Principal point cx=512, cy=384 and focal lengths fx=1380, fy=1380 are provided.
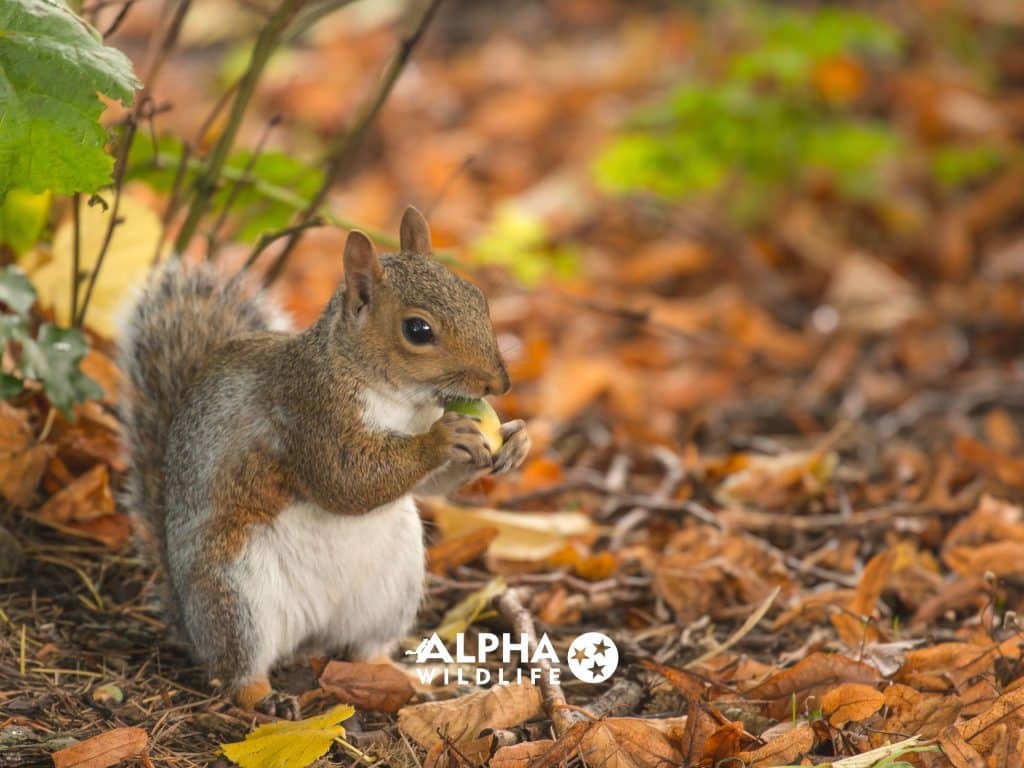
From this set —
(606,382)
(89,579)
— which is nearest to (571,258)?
(606,382)

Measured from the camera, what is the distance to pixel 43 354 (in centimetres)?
299

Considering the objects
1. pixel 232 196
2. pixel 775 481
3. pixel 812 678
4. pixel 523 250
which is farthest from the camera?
pixel 523 250

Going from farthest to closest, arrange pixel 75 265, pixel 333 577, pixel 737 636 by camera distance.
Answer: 1. pixel 75 265
2. pixel 737 636
3. pixel 333 577

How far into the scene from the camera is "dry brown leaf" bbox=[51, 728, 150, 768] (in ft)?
7.42

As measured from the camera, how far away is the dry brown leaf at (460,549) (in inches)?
130

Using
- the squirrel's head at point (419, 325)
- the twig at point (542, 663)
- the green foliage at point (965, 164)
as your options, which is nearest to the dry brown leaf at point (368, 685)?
the twig at point (542, 663)

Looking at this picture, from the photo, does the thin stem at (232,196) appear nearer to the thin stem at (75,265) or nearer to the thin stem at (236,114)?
the thin stem at (236,114)

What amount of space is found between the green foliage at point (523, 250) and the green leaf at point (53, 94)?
3.15m

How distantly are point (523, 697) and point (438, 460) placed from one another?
1.52 feet

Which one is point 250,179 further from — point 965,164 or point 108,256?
point 965,164

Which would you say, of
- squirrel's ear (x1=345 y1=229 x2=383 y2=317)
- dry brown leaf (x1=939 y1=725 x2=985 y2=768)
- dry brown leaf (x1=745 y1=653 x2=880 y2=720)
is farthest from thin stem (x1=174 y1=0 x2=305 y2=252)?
dry brown leaf (x1=939 y1=725 x2=985 y2=768)

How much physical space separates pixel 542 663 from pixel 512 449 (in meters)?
0.44

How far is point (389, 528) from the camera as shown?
275 centimetres

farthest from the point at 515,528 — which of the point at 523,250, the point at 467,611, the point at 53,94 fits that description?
the point at 523,250
